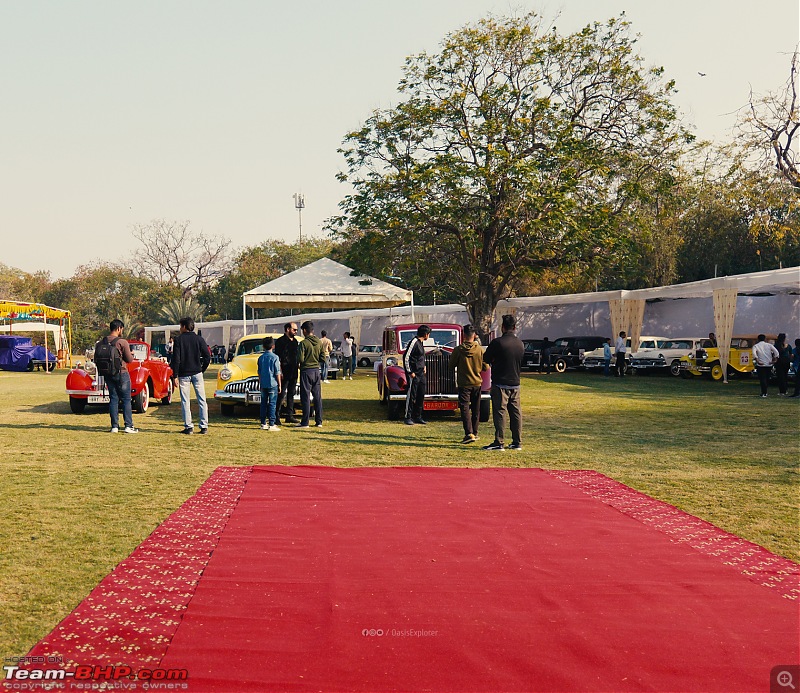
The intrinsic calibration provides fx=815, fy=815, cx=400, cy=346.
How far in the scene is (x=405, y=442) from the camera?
463 inches

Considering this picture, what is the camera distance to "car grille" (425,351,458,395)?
14.1 meters

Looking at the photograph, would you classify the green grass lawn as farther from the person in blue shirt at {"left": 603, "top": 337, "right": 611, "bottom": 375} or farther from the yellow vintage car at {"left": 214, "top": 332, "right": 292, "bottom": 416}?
the person in blue shirt at {"left": 603, "top": 337, "right": 611, "bottom": 375}

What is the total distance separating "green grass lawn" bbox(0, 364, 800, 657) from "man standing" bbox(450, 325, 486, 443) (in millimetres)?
437

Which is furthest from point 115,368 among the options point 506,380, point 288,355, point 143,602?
point 143,602

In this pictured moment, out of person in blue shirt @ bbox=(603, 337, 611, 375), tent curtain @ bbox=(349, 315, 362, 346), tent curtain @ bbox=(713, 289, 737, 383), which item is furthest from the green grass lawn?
tent curtain @ bbox=(349, 315, 362, 346)

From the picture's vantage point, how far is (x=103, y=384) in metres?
15.7

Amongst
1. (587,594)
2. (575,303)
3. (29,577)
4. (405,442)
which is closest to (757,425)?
(405,442)

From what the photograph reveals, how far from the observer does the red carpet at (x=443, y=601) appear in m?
3.75

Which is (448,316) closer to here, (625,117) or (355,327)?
(355,327)

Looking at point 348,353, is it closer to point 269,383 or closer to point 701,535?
point 269,383

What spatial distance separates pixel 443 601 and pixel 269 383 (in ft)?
28.6

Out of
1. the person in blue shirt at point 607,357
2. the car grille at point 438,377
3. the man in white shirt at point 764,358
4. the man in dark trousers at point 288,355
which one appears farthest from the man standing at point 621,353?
the man in dark trousers at point 288,355

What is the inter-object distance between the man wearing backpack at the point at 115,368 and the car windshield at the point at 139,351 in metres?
4.07

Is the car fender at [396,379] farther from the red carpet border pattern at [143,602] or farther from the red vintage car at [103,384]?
the red carpet border pattern at [143,602]
